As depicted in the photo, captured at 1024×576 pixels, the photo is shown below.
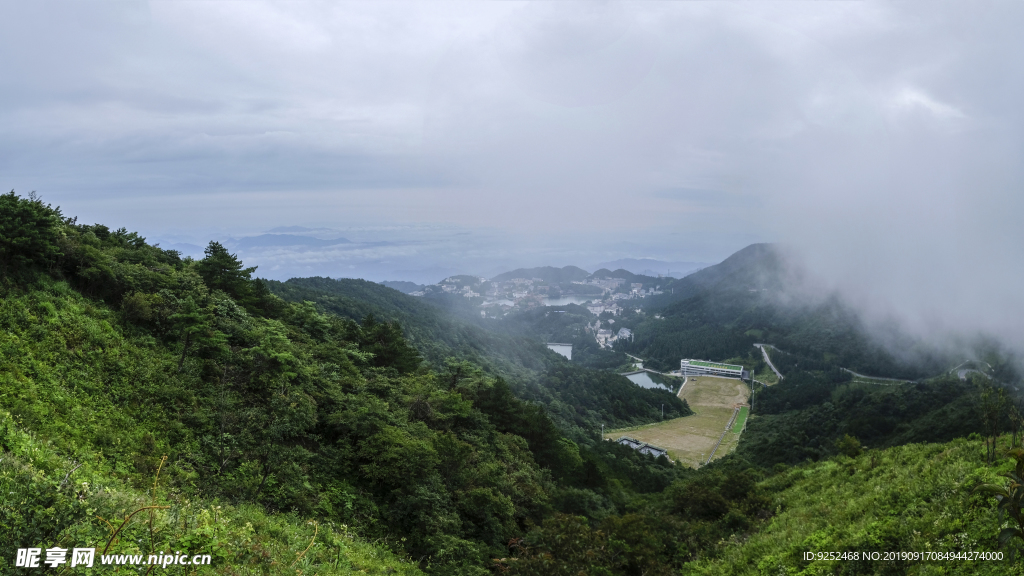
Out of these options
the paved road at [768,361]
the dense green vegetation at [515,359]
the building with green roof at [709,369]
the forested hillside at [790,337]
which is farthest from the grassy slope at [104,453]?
the forested hillside at [790,337]

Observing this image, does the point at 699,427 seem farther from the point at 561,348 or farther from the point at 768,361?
the point at 561,348

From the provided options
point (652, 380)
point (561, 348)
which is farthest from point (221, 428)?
point (561, 348)

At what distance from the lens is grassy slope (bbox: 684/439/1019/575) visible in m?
7.08

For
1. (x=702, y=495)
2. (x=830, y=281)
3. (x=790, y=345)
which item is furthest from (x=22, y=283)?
(x=830, y=281)

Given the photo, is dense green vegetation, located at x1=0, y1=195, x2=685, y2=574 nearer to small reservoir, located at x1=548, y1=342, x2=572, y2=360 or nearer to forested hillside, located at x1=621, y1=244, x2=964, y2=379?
forested hillside, located at x1=621, y1=244, x2=964, y2=379

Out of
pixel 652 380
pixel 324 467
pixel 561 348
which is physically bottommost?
pixel 652 380

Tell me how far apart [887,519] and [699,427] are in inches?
3087

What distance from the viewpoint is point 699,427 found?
79.6 metres

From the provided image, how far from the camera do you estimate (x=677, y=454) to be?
6241 centimetres

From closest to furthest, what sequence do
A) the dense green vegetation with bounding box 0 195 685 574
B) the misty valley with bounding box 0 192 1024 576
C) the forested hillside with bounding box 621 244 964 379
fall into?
the misty valley with bounding box 0 192 1024 576
the dense green vegetation with bounding box 0 195 685 574
the forested hillside with bounding box 621 244 964 379

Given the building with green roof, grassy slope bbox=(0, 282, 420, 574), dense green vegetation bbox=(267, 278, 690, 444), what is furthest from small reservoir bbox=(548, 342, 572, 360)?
grassy slope bbox=(0, 282, 420, 574)

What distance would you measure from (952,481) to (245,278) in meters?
27.3

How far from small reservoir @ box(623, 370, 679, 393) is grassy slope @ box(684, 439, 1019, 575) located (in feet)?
354

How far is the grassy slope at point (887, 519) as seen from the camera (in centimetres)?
708
